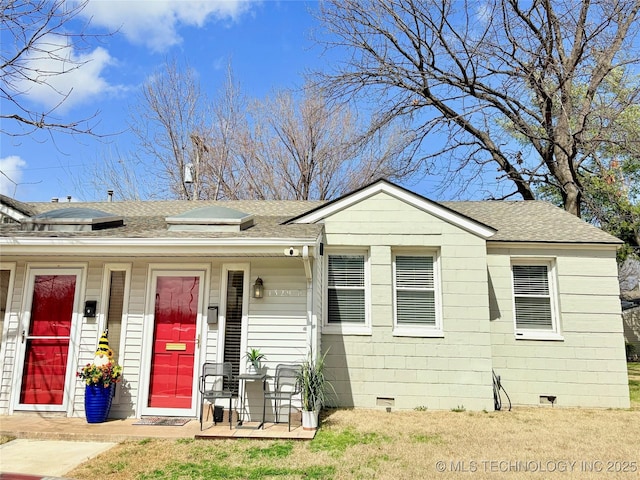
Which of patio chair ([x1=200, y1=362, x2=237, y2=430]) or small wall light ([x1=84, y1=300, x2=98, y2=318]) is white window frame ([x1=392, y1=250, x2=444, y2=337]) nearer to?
patio chair ([x1=200, y1=362, x2=237, y2=430])

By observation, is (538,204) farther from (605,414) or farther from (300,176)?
(300,176)

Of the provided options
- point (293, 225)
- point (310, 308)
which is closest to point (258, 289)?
point (310, 308)

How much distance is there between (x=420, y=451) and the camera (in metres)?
4.98

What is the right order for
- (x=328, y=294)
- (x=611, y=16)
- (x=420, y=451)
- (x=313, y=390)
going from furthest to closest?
(x=611, y=16) < (x=328, y=294) < (x=313, y=390) < (x=420, y=451)

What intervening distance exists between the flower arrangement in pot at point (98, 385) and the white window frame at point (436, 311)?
184 inches

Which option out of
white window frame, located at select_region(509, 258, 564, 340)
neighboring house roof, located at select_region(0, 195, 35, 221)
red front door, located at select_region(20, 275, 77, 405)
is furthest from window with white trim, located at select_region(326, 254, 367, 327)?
neighboring house roof, located at select_region(0, 195, 35, 221)

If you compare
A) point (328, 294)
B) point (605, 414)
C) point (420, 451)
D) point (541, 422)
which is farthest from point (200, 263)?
point (605, 414)

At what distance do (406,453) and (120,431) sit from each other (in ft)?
12.5

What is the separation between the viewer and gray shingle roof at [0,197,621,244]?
6352 millimetres

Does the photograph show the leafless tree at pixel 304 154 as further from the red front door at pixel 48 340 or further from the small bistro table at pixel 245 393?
the small bistro table at pixel 245 393

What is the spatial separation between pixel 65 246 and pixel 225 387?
10.5 feet

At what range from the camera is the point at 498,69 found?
527 inches

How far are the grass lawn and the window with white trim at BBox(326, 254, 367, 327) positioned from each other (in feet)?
5.95

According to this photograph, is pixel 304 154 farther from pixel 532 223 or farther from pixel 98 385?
pixel 98 385
